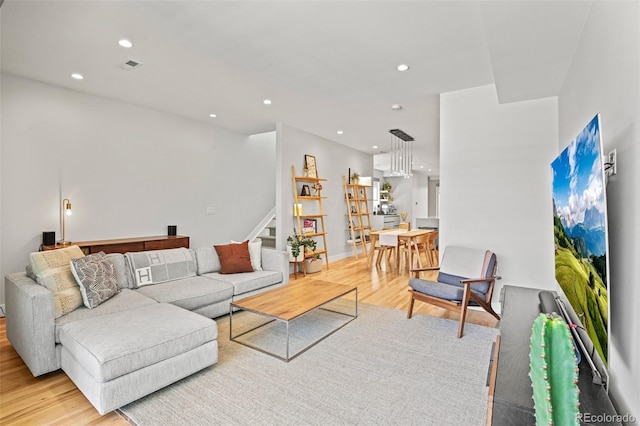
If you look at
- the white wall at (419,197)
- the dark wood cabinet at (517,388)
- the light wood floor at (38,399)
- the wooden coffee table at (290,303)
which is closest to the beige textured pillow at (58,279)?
the light wood floor at (38,399)

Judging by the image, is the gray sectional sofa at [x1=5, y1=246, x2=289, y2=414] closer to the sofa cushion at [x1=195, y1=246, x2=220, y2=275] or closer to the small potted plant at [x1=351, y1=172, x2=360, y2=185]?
the sofa cushion at [x1=195, y1=246, x2=220, y2=275]

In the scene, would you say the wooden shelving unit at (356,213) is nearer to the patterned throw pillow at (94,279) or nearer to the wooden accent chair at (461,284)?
the wooden accent chair at (461,284)

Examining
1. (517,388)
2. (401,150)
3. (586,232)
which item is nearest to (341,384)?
(517,388)

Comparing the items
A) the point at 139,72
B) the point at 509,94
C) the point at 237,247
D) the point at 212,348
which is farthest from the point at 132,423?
the point at 509,94

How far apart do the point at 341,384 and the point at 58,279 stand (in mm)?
2353

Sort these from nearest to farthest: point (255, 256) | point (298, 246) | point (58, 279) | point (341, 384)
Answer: point (341, 384) → point (58, 279) → point (255, 256) → point (298, 246)

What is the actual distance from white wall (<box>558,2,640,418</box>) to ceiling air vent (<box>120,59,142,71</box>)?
3.80m

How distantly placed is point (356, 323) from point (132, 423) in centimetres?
211

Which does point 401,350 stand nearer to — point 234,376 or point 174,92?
point 234,376

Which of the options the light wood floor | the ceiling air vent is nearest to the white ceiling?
the ceiling air vent

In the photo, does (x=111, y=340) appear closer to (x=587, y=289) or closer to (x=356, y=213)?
(x=587, y=289)

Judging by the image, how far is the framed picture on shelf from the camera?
6156 mm

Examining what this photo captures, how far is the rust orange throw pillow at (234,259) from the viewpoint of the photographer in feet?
12.6

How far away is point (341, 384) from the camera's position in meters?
2.19
